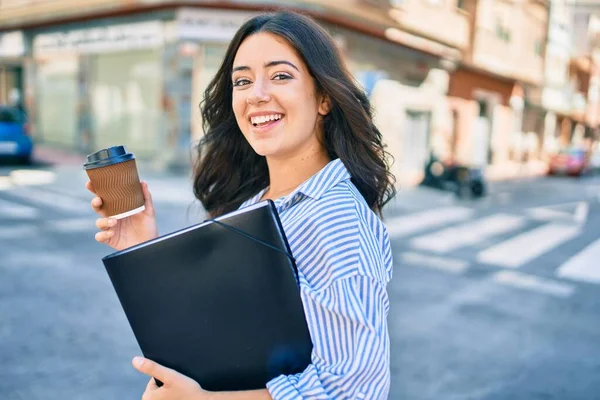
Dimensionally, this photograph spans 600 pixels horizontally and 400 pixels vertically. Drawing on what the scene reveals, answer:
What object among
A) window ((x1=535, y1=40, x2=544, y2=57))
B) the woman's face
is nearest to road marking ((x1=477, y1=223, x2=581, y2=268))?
the woman's face

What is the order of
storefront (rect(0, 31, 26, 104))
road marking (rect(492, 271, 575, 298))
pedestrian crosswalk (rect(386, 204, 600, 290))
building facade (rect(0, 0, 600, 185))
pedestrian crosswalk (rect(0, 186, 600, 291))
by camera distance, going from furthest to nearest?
storefront (rect(0, 31, 26, 104)) → building facade (rect(0, 0, 600, 185)) → pedestrian crosswalk (rect(0, 186, 600, 291)) → pedestrian crosswalk (rect(386, 204, 600, 290)) → road marking (rect(492, 271, 575, 298))

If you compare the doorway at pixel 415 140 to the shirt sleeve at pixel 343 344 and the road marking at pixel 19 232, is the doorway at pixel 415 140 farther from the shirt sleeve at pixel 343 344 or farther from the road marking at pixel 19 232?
the shirt sleeve at pixel 343 344

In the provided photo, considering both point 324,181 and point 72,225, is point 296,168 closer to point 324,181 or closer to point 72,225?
point 324,181

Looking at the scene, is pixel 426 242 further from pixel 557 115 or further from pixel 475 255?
pixel 557 115

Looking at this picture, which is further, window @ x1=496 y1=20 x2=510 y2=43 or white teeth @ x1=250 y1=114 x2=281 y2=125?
window @ x1=496 y1=20 x2=510 y2=43

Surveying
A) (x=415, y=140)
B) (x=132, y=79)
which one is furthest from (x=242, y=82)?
(x=415, y=140)

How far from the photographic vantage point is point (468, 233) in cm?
888

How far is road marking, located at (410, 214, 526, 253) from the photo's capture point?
7.80 m

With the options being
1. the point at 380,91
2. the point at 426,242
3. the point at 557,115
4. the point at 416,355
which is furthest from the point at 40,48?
the point at 557,115

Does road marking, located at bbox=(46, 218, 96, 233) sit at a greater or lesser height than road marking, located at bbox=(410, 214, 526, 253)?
greater

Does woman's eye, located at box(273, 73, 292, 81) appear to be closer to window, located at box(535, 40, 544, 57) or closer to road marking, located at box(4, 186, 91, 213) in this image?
road marking, located at box(4, 186, 91, 213)

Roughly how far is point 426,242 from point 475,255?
0.84 metres

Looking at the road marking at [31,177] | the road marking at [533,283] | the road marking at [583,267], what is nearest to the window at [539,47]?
the road marking at [583,267]

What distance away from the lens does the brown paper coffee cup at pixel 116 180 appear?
1.39 m
